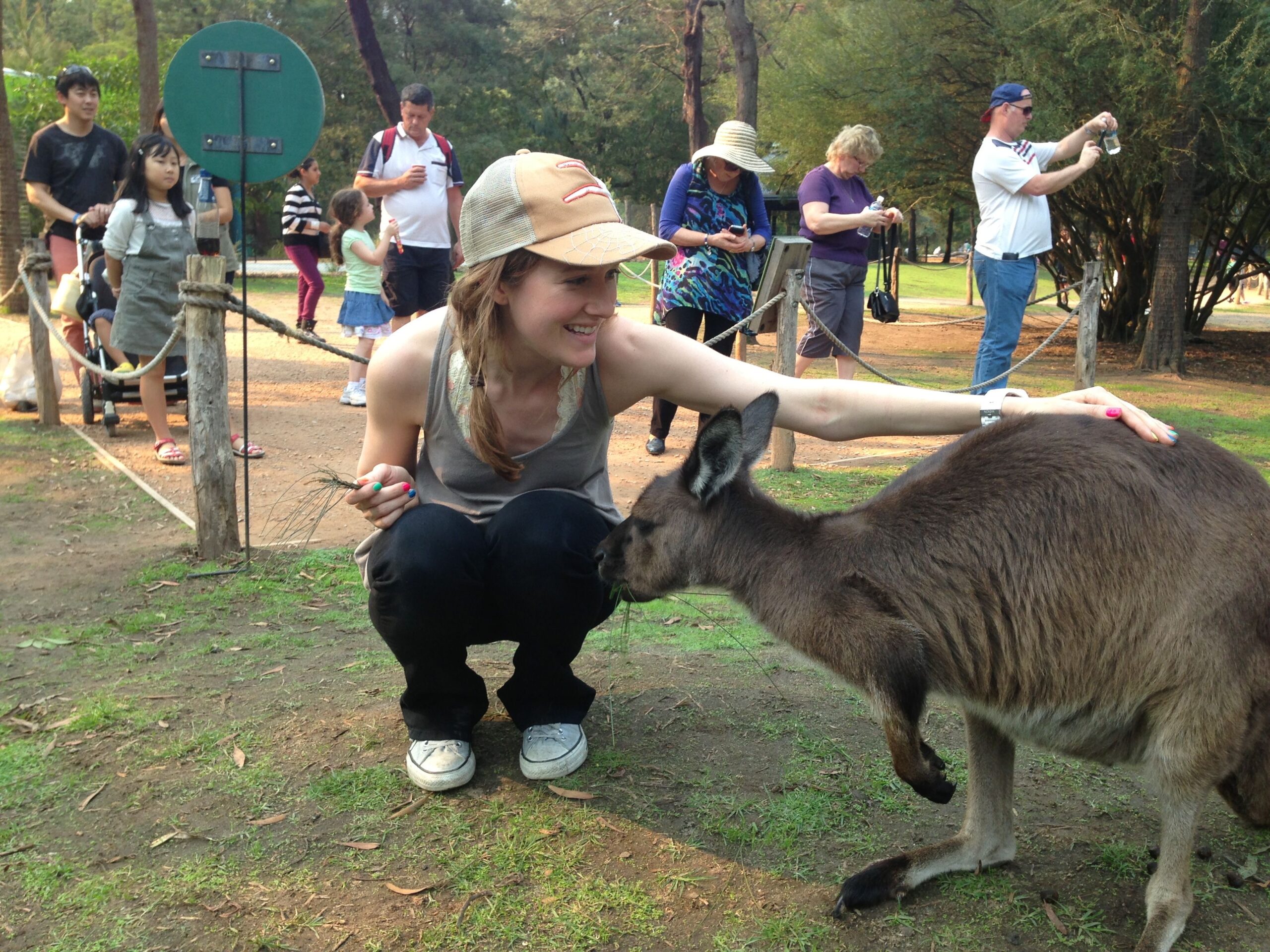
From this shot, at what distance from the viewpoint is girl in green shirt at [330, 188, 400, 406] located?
8594 mm

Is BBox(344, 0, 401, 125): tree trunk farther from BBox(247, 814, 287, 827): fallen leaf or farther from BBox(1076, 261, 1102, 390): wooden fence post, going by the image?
BBox(247, 814, 287, 827): fallen leaf

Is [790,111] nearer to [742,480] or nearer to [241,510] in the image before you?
[241,510]

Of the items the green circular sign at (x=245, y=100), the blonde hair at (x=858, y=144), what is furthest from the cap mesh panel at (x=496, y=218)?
the blonde hair at (x=858, y=144)

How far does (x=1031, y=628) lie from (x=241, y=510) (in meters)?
4.49

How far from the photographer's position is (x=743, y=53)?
13930 millimetres

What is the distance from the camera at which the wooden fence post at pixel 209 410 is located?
468 cm

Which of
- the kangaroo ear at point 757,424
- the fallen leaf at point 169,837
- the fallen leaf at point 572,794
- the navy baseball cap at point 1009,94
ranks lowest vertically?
the fallen leaf at point 169,837

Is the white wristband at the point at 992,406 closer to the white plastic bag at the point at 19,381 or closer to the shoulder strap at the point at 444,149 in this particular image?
the shoulder strap at the point at 444,149

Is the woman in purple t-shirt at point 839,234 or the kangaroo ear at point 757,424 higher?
the woman in purple t-shirt at point 839,234

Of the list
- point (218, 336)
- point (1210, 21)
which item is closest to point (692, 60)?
point (1210, 21)

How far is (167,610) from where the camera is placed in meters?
4.32

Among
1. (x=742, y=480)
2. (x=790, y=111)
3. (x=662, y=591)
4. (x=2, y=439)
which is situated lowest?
(x=2, y=439)

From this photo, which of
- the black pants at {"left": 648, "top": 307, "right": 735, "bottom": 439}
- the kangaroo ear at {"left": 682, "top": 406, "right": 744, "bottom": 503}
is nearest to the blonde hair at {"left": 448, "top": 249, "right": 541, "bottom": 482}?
the kangaroo ear at {"left": 682, "top": 406, "right": 744, "bottom": 503}

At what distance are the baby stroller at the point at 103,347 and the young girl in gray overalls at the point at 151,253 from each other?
1.44 ft
